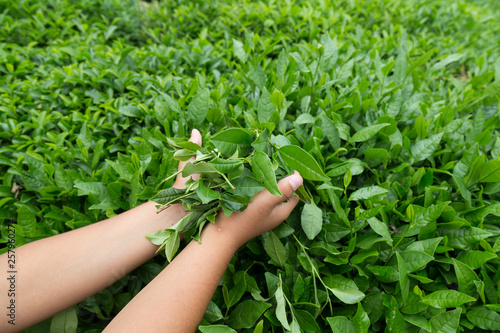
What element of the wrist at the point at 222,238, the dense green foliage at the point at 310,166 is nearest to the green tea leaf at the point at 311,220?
the dense green foliage at the point at 310,166

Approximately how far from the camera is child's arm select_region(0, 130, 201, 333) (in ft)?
3.50

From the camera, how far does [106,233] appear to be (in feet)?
3.88

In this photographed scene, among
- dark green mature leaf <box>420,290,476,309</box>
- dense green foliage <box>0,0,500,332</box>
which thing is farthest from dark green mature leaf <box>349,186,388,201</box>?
dark green mature leaf <box>420,290,476,309</box>

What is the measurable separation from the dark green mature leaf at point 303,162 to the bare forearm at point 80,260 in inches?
21.4

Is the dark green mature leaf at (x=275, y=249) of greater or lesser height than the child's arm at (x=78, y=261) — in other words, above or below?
below

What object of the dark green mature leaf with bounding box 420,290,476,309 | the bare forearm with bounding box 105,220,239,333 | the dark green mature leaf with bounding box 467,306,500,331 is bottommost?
the dark green mature leaf with bounding box 467,306,500,331

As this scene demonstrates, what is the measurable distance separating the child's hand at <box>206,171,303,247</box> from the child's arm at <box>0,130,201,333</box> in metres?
0.24

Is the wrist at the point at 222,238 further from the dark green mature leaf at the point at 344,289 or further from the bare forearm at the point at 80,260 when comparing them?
the dark green mature leaf at the point at 344,289

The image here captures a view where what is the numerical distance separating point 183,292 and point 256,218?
1.09 ft

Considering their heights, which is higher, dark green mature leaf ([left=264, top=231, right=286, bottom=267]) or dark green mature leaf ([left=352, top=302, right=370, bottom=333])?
dark green mature leaf ([left=264, top=231, right=286, bottom=267])

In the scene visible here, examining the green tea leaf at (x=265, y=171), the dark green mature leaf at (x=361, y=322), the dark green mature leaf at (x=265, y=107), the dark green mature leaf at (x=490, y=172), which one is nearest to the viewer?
the green tea leaf at (x=265, y=171)

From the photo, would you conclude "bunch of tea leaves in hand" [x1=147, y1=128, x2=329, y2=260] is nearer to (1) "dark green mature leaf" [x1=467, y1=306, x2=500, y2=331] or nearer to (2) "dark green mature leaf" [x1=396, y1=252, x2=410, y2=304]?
(2) "dark green mature leaf" [x1=396, y1=252, x2=410, y2=304]

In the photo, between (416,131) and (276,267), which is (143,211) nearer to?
(276,267)

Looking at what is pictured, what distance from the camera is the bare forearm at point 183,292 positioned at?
3.01ft
